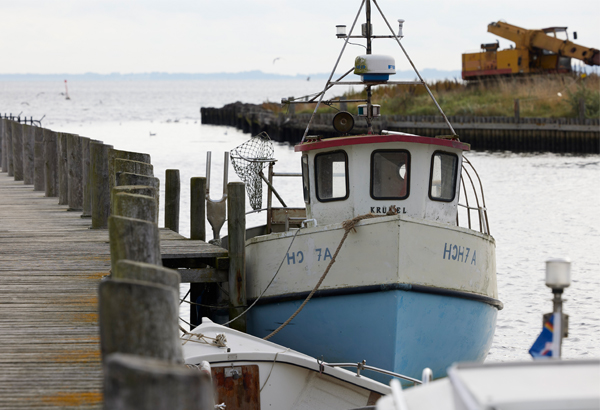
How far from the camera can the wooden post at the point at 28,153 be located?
549 inches

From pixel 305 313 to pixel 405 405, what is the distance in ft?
17.9

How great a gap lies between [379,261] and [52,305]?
12.2 feet

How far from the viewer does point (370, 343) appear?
8398 mm

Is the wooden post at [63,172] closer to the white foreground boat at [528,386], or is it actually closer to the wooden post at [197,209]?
the wooden post at [197,209]

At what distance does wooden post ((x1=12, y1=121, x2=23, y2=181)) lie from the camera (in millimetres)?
15242

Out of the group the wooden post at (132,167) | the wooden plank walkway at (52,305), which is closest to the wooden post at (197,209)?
the wooden plank walkway at (52,305)

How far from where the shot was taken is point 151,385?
2197 mm

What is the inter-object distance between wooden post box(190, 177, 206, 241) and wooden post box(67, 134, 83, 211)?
5.30 ft

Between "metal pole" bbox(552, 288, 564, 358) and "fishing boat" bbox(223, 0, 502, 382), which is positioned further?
"fishing boat" bbox(223, 0, 502, 382)

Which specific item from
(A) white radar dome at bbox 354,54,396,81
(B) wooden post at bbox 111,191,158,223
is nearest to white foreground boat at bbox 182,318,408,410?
(B) wooden post at bbox 111,191,158,223

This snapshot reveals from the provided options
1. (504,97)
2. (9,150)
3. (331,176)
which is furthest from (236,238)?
(504,97)

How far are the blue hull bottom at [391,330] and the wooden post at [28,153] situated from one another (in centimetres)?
703

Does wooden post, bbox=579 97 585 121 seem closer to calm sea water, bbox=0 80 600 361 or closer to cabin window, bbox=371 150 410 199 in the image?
calm sea water, bbox=0 80 600 361

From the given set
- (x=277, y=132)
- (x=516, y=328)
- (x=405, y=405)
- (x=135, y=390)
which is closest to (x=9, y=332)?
(x=405, y=405)
